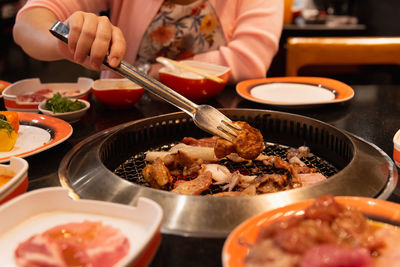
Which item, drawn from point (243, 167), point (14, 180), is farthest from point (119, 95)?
point (14, 180)

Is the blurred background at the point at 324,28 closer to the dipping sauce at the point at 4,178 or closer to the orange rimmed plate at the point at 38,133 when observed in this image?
the orange rimmed plate at the point at 38,133

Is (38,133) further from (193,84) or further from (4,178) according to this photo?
(193,84)

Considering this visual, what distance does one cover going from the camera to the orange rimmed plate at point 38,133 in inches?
67.2

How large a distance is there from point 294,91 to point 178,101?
3.50 feet

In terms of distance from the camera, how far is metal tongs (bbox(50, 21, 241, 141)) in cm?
172

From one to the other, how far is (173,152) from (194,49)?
4.57ft

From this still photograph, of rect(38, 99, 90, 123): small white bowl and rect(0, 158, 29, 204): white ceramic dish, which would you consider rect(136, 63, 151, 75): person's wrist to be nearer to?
rect(38, 99, 90, 123): small white bowl

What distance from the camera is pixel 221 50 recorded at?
2.95m

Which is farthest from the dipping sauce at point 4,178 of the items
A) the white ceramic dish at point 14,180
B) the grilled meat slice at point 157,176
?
the grilled meat slice at point 157,176

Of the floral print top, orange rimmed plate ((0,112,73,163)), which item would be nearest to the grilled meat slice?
orange rimmed plate ((0,112,73,163))

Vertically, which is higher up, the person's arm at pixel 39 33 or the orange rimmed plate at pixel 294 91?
the person's arm at pixel 39 33

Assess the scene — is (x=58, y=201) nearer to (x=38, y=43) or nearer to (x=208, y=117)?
(x=208, y=117)

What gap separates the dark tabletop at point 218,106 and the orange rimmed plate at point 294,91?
0.06m

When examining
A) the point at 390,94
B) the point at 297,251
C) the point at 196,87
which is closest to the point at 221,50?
the point at 196,87
